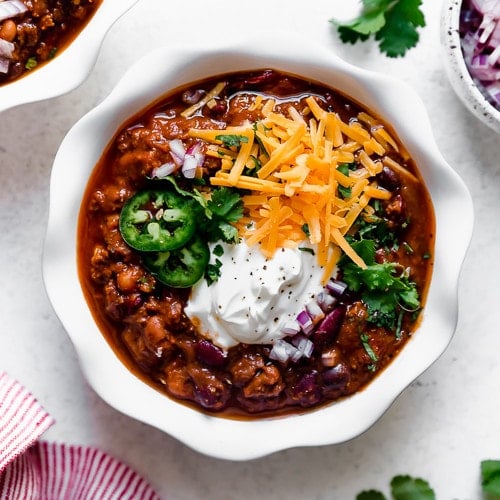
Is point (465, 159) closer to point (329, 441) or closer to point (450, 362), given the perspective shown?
point (450, 362)

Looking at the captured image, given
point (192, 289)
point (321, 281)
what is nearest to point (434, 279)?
point (321, 281)

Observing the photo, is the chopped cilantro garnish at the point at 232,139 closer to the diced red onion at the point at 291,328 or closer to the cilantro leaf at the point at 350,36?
the diced red onion at the point at 291,328

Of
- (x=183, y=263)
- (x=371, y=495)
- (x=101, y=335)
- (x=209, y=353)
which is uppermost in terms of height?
(x=183, y=263)

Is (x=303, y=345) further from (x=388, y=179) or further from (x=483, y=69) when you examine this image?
(x=483, y=69)

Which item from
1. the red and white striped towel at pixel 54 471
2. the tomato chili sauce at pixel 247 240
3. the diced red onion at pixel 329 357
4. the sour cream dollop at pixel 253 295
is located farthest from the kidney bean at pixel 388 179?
the red and white striped towel at pixel 54 471

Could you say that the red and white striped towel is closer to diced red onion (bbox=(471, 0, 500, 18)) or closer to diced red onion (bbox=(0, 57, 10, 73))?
diced red onion (bbox=(0, 57, 10, 73))

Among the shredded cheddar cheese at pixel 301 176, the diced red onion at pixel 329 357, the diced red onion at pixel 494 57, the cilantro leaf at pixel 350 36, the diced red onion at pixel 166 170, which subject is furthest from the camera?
the cilantro leaf at pixel 350 36

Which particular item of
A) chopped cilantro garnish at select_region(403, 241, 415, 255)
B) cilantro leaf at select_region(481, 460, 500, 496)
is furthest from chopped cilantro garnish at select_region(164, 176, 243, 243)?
cilantro leaf at select_region(481, 460, 500, 496)

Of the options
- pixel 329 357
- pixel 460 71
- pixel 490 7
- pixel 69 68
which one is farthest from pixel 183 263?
pixel 490 7
